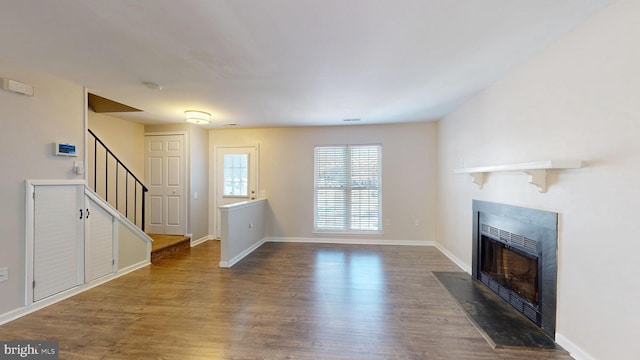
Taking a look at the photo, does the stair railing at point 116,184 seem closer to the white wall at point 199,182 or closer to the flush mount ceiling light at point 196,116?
the white wall at point 199,182

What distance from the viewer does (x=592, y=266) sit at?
180 cm

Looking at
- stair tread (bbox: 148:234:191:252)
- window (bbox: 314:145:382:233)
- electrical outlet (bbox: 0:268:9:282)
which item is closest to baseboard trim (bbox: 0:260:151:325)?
electrical outlet (bbox: 0:268:9:282)

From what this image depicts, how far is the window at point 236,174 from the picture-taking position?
226 inches

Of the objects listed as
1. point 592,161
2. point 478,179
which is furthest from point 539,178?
point 478,179

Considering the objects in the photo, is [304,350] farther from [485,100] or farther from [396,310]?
[485,100]

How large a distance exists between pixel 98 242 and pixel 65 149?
1260 mm

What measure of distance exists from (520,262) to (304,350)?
241 centimetres

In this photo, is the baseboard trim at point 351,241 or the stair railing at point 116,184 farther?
the baseboard trim at point 351,241

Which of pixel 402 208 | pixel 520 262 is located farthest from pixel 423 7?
pixel 402 208

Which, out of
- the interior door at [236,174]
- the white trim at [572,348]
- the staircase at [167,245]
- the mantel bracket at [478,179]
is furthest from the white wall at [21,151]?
the mantel bracket at [478,179]

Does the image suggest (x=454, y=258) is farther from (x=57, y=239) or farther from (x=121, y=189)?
(x=121, y=189)

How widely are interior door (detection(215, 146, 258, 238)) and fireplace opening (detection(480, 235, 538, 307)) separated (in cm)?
448

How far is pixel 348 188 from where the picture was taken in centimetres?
545

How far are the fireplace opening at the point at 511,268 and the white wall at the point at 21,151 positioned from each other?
16.8 ft
